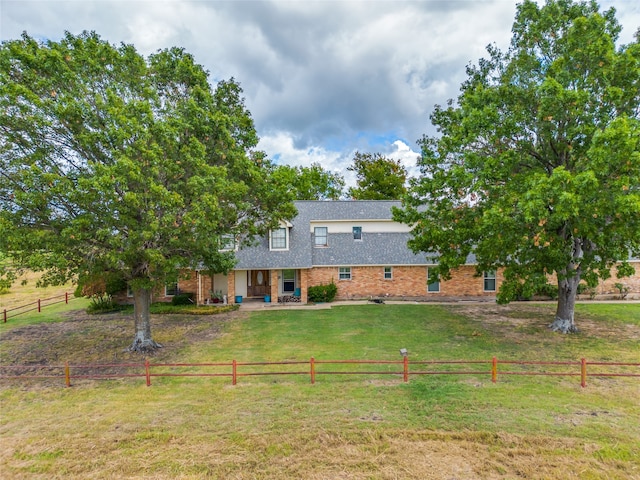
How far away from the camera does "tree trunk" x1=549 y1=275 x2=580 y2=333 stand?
1673 centimetres

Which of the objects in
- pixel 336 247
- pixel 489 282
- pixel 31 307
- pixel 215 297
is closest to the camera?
pixel 215 297

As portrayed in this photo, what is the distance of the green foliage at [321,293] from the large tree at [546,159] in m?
9.92

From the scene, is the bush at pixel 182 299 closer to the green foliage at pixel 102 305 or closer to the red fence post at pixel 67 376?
the green foliage at pixel 102 305

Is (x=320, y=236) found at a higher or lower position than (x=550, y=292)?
higher

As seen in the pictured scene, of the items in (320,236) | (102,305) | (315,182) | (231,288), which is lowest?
(102,305)

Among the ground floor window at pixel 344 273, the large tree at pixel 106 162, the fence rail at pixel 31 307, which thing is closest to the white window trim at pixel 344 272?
the ground floor window at pixel 344 273

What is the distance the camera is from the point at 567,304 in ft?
55.7

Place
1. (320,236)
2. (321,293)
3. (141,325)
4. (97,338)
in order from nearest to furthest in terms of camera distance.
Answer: (141,325), (97,338), (321,293), (320,236)

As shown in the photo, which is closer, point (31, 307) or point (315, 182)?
point (31, 307)

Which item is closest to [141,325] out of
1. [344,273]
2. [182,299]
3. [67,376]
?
[67,376]

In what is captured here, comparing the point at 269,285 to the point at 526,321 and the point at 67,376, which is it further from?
the point at 526,321

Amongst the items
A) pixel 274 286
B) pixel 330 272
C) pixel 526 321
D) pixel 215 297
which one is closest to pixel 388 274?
pixel 330 272

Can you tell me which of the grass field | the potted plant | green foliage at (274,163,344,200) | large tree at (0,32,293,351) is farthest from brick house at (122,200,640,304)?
green foliage at (274,163,344,200)

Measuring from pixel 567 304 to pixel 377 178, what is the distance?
3526 centimetres
